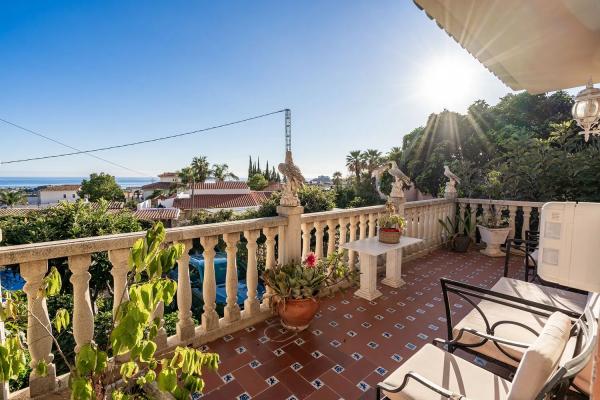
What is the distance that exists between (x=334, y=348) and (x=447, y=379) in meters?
1.16

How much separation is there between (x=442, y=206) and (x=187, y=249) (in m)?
5.04

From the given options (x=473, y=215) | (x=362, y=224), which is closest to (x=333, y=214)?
(x=362, y=224)

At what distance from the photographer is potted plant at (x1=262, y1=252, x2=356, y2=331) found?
2.54m

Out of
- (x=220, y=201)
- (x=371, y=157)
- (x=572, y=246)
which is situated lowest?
(x=220, y=201)

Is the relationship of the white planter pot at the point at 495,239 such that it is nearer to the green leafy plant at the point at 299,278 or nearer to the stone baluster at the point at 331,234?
the stone baluster at the point at 331,234

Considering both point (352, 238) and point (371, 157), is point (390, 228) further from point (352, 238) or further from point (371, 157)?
point (371, 157)

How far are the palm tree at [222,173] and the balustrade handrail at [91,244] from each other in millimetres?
40239

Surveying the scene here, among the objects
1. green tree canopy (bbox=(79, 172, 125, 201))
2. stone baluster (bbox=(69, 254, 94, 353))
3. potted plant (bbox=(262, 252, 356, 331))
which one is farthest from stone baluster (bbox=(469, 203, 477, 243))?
green tree canopy (bbox=(79, 172, 125, 201))

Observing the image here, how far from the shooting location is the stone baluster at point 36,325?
1.58m

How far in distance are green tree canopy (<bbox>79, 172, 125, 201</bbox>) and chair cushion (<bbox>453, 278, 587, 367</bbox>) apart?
42.6 metres

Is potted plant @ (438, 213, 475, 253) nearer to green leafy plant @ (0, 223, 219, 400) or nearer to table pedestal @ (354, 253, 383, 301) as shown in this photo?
table pedestal @ (354, 253, 383, 301)

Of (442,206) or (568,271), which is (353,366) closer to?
(568,271)

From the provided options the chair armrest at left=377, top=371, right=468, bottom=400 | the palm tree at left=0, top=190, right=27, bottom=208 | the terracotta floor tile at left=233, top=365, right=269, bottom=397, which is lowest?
the palm tree at left=0, top=190, right=27, bottom=208

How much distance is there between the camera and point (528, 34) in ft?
5.89
